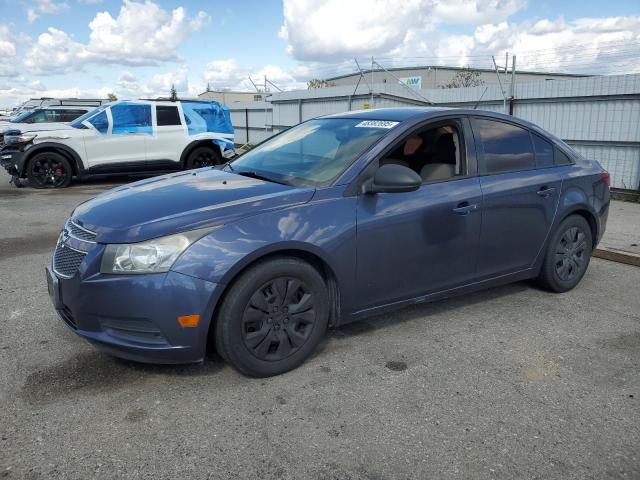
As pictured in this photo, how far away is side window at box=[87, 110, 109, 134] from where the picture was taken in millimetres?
11656

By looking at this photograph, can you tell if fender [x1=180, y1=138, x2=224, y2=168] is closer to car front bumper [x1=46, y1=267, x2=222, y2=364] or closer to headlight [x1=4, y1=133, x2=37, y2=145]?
headlight [x1=4, y1=133, x2=37, y2=145]

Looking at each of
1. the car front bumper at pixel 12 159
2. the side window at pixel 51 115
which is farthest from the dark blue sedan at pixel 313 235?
the side window at pixel 51 115

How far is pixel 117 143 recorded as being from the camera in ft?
38.9

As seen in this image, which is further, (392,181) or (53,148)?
(53,148)

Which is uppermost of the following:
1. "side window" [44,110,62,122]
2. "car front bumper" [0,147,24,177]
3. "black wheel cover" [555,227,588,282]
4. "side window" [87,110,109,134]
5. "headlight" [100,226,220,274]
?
"side window" [44,110,62,122]

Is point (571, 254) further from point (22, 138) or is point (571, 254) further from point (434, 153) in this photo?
point (22, 138)

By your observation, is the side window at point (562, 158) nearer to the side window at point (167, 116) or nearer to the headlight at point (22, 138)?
the side window at point (167, 116)

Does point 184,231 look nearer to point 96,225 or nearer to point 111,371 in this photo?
point 96,225

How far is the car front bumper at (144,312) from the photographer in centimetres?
287

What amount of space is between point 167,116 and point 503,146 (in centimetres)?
968

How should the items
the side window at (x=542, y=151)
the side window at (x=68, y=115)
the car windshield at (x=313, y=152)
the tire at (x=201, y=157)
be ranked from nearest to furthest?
the car windshield at (x=313, y=152) → the side window at (x=542, y=151) → the tire at (x=201, y=157) → the side window at (x=68, y=115)

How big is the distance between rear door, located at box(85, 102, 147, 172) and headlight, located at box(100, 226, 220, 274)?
381 inches

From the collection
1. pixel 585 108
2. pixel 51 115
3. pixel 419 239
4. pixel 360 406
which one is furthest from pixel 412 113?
pixel 51 115

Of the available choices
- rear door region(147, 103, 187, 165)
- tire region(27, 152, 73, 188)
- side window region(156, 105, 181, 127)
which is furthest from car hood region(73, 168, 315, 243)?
side window region(156, 105, 181, 127)
